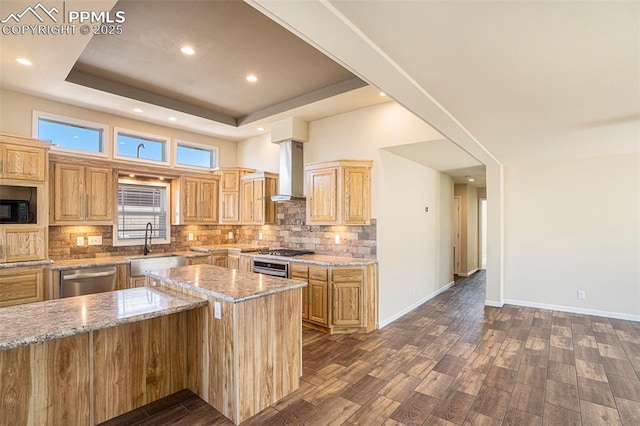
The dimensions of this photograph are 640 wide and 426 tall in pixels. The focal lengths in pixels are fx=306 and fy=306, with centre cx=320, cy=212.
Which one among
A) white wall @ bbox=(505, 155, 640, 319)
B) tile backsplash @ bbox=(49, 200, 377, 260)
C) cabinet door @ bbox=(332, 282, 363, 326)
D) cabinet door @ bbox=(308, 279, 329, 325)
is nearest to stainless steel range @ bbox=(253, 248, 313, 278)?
tile backsplash @ bbox=(49, 200, 377, 260)

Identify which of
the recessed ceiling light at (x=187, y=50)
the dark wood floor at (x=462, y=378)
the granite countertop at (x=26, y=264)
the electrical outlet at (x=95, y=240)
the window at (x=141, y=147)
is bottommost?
the dark wood floor at (x=462, y=378)

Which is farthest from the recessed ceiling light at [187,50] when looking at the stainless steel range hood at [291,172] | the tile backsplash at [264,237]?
the tile backsplash at [264,237]

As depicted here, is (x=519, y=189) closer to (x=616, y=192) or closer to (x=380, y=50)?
(x=616, y=192)

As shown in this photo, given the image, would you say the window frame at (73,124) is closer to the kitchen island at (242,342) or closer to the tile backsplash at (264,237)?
the tile backsplash at (264,237)

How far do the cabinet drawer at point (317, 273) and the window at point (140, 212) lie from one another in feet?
9.58

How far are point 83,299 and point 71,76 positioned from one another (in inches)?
116

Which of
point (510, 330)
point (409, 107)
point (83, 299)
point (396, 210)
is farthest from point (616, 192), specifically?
point (83, 299)

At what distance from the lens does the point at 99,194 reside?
448 cm

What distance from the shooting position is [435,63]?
69.9 inches

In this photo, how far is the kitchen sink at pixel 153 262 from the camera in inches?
179

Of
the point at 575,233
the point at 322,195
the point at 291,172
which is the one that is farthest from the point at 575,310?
the point at 291,172

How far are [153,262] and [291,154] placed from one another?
2.75 metres

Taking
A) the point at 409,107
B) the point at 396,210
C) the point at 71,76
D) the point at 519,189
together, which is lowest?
the point at 396,210

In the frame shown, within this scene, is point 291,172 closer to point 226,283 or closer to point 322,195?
point 322,195
